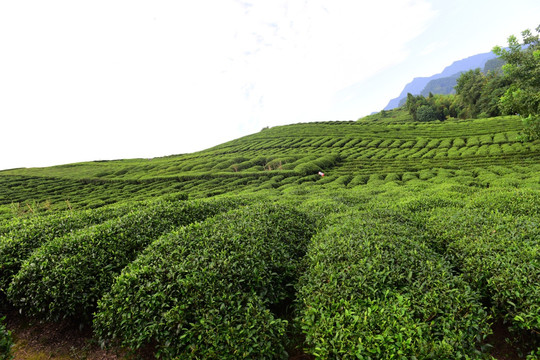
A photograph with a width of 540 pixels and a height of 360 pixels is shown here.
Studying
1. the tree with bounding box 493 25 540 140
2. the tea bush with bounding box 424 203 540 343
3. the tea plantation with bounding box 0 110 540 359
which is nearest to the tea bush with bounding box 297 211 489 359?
the tea plantation with bounding box 0 110 540 359

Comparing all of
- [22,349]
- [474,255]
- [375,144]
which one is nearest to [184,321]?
[22,349]

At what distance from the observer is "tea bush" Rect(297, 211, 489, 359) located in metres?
3.99

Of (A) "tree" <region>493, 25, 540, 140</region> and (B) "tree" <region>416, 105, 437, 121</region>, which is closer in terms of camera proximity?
(A) "tree" <region>493, 25, 540, 140</region>

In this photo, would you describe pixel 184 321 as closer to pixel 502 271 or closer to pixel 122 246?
pixel 122 246

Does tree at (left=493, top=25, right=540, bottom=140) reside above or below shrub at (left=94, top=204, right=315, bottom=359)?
above

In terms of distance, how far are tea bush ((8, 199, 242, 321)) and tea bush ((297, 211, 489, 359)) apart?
539 centimetres

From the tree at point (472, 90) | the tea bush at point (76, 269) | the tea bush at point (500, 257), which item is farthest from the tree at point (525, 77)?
the tree at point (472, 90)

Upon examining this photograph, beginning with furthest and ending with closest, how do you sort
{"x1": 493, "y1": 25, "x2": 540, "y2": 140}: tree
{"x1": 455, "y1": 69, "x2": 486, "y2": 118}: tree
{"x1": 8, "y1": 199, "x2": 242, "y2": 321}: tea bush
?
{"x1": 455, "y1": 69, "x2": 486, "y2": 118}: tree
{"x1": 493, "y1": 25, "x2": 540, "y2": 140}: tree
{"x1": 8, "y1": 199, "x2": 242, "y2": 321}: tea bush

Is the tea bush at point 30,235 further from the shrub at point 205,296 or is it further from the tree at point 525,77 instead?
the tree at point 525,77

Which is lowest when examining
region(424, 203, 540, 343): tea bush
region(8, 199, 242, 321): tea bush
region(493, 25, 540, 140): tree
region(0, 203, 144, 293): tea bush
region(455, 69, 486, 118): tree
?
region(424, 203, 540, 343): tea bush

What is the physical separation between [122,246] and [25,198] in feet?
143

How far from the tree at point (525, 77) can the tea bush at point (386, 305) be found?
19.8m

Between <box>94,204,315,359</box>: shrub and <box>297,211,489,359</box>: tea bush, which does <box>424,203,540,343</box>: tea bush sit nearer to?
<box>297,211,489,359</box>: tea bush

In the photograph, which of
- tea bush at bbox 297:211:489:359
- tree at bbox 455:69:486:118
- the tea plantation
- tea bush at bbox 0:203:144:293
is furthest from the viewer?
tree at bbox 455:69:486:118
